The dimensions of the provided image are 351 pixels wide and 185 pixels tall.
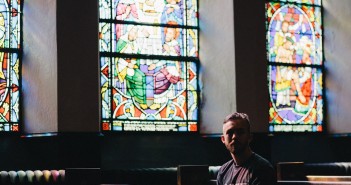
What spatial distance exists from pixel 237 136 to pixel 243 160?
0.35ft

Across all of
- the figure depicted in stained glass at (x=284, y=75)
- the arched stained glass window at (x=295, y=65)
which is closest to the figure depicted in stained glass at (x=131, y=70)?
the arched stained glass window at (x=295, y=65)

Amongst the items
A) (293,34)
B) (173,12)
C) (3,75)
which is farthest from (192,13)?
(3,75)

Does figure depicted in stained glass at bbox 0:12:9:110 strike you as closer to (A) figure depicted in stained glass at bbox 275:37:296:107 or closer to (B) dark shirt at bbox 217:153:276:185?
(A) figure depicted in stained glass at bbox 275:37:296:107

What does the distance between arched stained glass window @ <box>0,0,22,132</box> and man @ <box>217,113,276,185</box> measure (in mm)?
5342

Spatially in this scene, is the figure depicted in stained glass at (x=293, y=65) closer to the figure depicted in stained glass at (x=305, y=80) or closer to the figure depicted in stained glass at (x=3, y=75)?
the figure depicted in stained glass at (x=305, y=80)

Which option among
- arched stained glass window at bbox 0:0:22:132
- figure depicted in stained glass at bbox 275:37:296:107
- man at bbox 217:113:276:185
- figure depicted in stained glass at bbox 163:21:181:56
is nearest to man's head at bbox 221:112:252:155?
man at bbox 217:113:276:185

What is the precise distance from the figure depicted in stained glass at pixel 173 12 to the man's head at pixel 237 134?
6.24m

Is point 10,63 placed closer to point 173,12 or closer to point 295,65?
point 173,12

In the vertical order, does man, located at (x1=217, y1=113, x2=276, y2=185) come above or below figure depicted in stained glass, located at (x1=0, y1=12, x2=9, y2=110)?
below

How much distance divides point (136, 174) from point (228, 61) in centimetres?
185

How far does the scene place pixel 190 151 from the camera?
Result: 9469 mm

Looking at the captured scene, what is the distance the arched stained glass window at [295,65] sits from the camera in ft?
33.8

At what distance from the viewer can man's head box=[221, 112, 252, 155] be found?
3467 millimetres

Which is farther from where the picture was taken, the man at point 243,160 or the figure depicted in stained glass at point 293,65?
the figure depicted in stained glass at point 293,65
